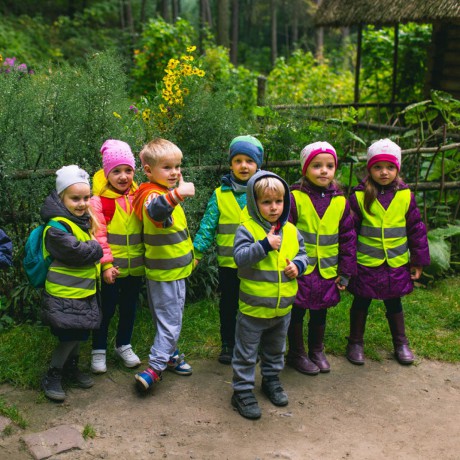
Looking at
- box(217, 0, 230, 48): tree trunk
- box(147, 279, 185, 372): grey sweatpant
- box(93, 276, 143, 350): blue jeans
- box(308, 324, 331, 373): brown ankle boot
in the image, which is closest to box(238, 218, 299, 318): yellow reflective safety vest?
box(147, 279, 185, 372): grey sweatpant

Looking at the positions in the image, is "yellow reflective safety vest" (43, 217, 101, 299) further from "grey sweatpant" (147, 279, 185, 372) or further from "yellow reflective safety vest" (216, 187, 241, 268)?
"yellow reflective safety vest" (216, 187, 241, 268)

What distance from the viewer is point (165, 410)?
11.6 feet

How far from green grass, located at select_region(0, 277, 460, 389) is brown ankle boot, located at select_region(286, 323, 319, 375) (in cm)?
37

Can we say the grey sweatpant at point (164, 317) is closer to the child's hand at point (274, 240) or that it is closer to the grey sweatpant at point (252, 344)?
the grey sweatpant at point (252, 344)

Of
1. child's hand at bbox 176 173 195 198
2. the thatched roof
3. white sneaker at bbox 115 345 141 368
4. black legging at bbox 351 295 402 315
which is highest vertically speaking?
the thatched roof

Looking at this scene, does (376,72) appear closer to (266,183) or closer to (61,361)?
(266,183)

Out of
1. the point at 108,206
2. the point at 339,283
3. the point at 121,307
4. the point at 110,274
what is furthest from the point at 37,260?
the point at 339,283

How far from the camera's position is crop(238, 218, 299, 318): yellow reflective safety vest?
3.45 meters

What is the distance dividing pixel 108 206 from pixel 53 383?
1.17 m

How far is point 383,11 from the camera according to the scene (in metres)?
8.53

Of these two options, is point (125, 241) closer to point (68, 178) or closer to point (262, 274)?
point (68, 178)

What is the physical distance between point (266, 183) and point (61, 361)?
1.69 meters

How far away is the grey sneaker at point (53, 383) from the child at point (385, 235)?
2.10m

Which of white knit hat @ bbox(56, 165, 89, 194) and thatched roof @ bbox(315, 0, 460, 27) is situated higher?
thatched roof @ bbox(315, 0, 460, 27)
